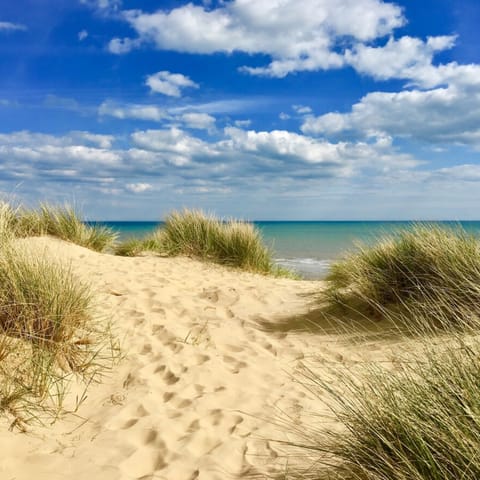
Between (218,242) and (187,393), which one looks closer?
(187,393)

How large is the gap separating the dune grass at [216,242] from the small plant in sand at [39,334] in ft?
15.8

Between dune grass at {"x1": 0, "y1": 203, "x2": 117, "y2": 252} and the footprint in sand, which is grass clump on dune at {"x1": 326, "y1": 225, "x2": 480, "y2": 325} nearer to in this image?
the footprint in sand

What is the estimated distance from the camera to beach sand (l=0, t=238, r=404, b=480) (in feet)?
8.79

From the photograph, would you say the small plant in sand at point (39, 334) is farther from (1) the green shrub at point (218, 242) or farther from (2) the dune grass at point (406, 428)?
(1) the green shrub at point (218, 242)

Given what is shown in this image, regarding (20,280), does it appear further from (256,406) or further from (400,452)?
(400,452)

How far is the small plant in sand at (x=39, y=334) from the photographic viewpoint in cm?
323

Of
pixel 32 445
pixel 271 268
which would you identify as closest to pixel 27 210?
pixel 271 268

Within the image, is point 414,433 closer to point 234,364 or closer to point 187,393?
point 187,393

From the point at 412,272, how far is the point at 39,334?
378 centimetres

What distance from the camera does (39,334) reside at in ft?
12.5

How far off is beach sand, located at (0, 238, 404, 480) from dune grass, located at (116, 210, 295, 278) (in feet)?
8.00

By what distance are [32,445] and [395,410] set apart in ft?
6.59

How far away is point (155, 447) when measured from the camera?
9.41 ft

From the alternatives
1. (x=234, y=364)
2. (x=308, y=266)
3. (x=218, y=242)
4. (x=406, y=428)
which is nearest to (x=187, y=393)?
(x=234, y=364)
